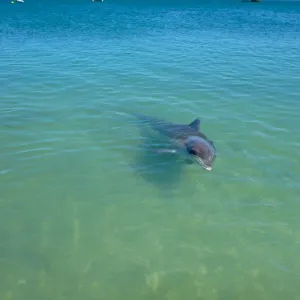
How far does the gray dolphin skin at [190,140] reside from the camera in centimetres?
1085

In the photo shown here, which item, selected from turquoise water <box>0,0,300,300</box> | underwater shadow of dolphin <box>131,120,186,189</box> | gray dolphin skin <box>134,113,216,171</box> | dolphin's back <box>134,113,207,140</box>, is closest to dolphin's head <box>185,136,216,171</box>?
gray dolphin skin <box>134,113,216,171</box>

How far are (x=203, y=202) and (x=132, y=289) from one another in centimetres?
337

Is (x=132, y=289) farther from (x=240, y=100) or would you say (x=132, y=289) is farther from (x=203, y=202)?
(x=240, y=100)

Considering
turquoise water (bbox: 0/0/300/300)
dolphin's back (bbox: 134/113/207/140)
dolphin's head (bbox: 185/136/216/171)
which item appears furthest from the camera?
dolphin's back (bbox: 134/113/207/140)

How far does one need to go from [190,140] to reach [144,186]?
2.27 meters

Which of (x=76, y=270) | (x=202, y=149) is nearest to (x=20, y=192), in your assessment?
(x=76, y=270)

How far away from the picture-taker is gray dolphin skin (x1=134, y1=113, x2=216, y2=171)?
427 inches

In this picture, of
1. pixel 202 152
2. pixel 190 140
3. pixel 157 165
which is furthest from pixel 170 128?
pixel 202 152

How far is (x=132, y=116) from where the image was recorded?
14727mm

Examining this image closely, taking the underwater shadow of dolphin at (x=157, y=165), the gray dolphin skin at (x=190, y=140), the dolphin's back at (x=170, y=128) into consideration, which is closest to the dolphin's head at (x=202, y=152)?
the gray dolphin skin at (x=190, y=140)

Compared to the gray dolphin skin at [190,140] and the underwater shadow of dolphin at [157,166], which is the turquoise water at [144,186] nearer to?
the underwater shadow of dolphin at [157,166]

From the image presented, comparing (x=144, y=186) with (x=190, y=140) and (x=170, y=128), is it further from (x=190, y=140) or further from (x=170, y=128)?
(x=170, y=128)

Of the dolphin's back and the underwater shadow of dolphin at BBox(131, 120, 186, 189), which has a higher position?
the dolphin's back

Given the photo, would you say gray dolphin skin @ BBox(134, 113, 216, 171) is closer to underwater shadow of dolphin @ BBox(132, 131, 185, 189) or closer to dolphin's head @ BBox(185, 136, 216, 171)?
dolphin's head @ BBox(185, 136, 216, 171)
